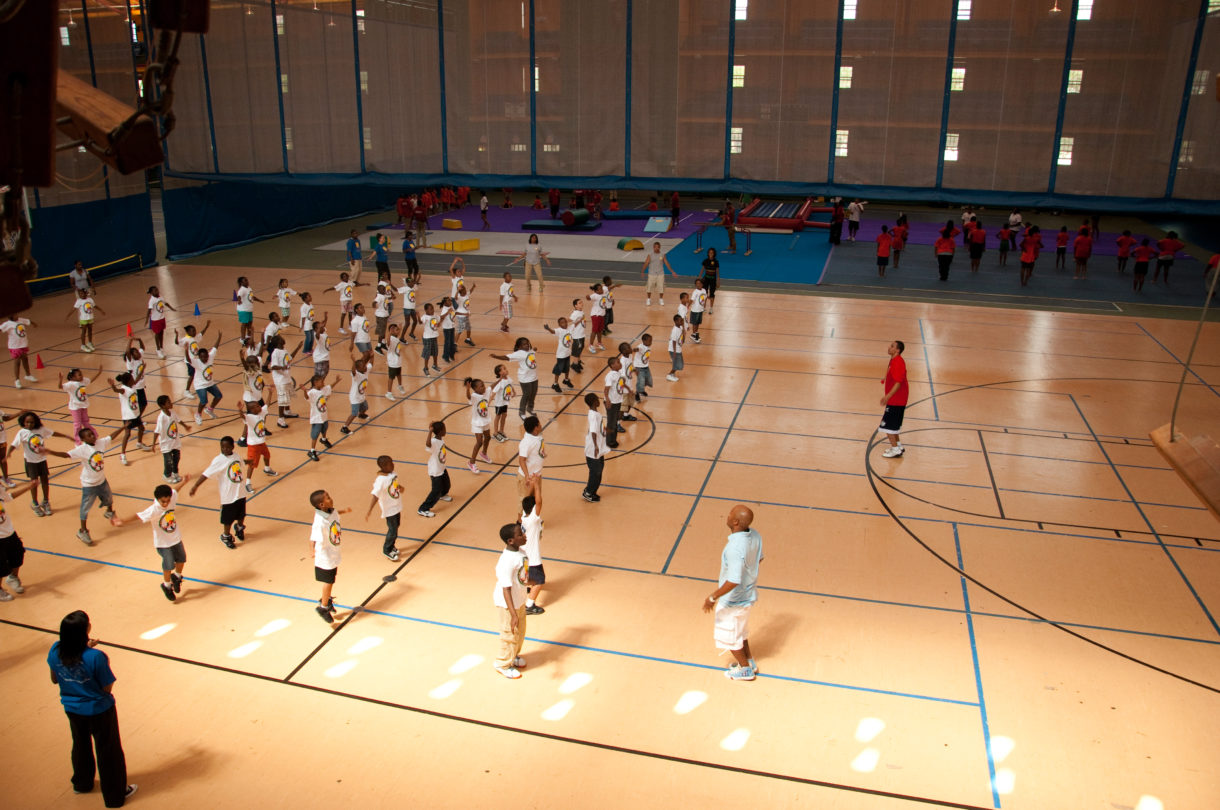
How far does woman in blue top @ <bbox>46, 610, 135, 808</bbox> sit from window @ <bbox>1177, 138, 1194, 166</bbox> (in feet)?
65.7

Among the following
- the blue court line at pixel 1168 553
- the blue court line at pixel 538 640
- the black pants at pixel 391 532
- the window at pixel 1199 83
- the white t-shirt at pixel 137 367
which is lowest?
the blue court line at pixel 538 640

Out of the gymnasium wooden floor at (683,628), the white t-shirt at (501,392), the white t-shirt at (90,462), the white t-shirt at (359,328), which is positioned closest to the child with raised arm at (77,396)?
the gymnasium wooden floor at (683,628)

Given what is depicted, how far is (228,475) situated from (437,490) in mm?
2736

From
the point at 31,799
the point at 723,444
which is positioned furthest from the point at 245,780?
the point at 723,444

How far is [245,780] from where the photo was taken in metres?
7.37

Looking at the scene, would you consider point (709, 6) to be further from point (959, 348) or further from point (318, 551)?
point (318, 551)

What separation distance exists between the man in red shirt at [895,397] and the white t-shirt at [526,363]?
600 cm

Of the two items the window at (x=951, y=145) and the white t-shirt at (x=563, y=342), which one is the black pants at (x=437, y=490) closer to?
the white t-shirt at (x=563, y=342)

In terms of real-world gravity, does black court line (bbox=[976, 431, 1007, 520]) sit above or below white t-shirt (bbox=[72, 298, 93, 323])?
below

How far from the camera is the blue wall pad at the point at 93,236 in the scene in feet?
86.3

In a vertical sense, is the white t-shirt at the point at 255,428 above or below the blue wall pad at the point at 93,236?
below

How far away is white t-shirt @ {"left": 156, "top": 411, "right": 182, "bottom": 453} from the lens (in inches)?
499

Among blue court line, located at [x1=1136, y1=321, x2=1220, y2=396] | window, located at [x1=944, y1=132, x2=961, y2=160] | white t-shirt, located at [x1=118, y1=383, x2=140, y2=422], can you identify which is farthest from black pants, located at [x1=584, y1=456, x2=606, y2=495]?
blue court line, located at [x1=1136, y1=321, x2=1220, y2=396]

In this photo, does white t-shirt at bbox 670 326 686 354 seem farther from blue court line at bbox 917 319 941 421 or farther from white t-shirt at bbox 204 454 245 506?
white t-shirt at bbox 204 454 245 506
